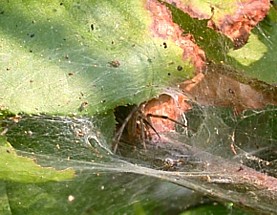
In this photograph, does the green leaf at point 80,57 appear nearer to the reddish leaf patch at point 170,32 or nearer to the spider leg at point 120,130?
the reddish leaf patch at point 170,32

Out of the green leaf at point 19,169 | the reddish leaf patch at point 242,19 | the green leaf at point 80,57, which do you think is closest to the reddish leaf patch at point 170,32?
A: the green leaf at point 80,57

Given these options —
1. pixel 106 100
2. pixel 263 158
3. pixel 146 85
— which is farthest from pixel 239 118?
pixel 106 100

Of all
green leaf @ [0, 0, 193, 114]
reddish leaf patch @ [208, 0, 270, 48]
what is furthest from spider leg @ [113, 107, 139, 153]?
reddish leaf patch @ [208, 0, 270, 48]

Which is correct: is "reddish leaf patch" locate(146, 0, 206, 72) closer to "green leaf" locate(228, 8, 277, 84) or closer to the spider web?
the spider web

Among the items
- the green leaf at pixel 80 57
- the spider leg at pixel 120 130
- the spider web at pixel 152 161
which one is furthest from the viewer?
the spider leg at pixel 120 130

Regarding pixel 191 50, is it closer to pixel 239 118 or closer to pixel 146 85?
pixel 146 85

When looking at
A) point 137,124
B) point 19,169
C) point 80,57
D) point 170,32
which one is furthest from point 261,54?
point 19,169
